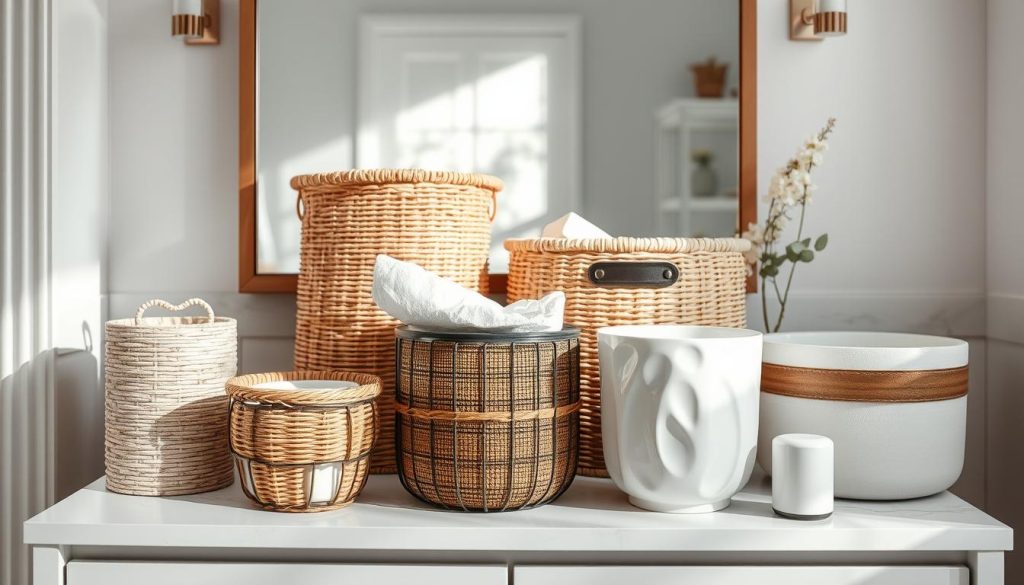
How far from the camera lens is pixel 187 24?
1.30 metres

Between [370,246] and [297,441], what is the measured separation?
29 centimetres

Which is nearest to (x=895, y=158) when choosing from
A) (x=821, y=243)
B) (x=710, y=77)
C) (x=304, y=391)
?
(x=821, y=243)

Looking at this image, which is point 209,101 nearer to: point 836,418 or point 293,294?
point 293,294

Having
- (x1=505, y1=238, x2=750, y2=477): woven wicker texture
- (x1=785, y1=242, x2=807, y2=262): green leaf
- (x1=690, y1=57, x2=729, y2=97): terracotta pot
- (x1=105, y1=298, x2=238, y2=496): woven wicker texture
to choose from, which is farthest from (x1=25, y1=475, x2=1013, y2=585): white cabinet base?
(x1=690, y1=57, x2=729, y2=97): terracotta pot

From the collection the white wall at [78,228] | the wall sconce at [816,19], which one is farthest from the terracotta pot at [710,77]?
the white wall at [78,228]

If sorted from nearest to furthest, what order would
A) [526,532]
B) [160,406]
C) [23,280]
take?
[526,532], [160,406], [23,280]

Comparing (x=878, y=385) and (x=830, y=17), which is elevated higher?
(x=830, y=17)

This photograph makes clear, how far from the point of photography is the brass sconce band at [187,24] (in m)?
1.30

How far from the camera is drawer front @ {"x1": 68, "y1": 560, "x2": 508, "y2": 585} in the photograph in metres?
0.90

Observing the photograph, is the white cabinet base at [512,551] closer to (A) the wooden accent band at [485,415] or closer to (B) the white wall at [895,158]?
(A) the wooden accent band at [485,415]

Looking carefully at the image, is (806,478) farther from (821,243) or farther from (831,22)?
(831,22)

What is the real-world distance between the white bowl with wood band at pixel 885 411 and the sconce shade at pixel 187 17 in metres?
0.99

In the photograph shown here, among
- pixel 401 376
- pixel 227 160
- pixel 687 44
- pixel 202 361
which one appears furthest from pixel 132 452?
pixel 687 44

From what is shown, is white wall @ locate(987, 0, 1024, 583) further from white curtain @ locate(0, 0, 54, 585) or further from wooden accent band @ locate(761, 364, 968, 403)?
white curtain @ locate(0, 0, 54, 585)
